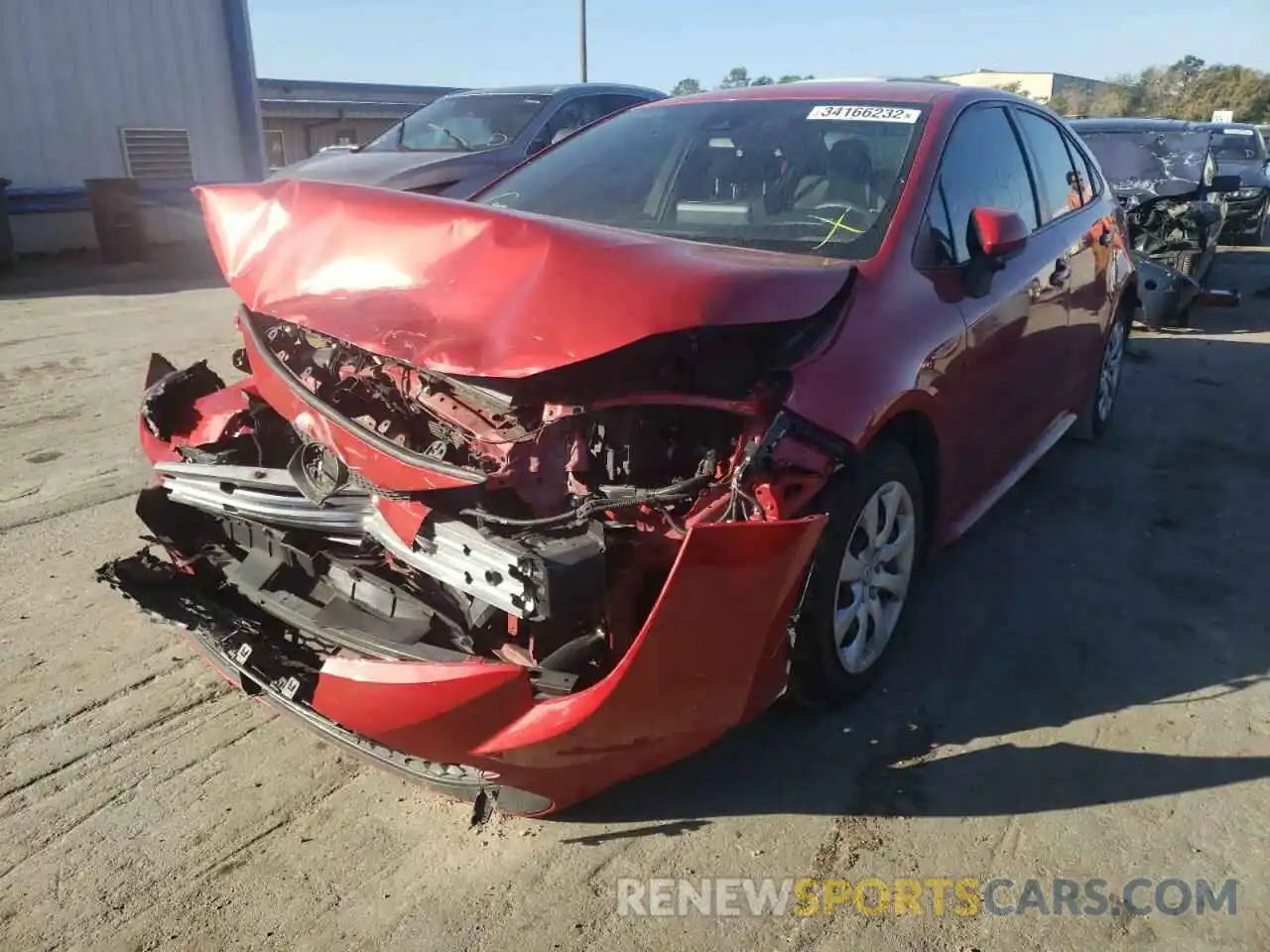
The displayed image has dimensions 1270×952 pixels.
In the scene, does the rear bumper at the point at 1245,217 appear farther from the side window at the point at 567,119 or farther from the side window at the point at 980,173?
the side window at the point at 980,173

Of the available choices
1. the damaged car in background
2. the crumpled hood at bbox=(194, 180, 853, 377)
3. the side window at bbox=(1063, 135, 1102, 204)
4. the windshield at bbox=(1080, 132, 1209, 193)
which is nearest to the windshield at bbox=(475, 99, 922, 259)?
the crumpled hood at bbox=(194, 180, 853, 377)

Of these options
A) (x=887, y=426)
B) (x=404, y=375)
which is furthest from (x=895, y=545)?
(x=404, y=375)

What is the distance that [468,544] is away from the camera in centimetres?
220

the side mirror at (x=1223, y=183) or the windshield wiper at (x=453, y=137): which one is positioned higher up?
the windshield wiper at (x=453, y=137)

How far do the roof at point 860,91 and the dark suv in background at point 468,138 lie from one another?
4.45 meters

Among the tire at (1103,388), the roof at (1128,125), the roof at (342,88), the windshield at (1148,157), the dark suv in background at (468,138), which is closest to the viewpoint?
the tire at (1103,388)

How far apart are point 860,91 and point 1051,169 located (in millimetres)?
1311

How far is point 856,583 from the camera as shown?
2.96m

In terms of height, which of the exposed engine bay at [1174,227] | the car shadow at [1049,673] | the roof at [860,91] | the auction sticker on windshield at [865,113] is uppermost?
the roof at [860,91]

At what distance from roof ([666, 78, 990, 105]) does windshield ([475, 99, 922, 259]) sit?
0.06 meters

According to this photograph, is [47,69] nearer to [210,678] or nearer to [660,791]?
[210,678]

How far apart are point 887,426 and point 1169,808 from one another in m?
1.28

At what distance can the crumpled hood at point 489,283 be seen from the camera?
2.24m

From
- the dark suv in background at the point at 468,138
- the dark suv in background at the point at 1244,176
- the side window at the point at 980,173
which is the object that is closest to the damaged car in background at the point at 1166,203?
the dark suv in background at the point at 1244,176
